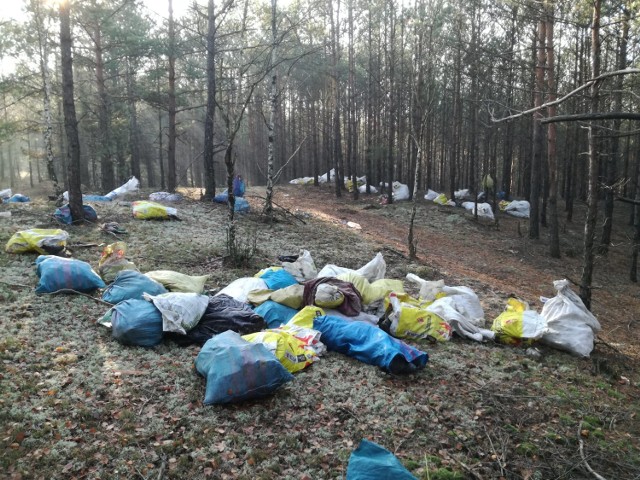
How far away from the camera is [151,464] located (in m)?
3.04

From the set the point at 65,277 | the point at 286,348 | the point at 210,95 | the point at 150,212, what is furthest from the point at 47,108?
the point at 286,348

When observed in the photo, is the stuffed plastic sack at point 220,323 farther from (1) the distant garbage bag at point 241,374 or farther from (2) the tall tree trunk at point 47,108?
(2) the tall tree trunk at point 47,108

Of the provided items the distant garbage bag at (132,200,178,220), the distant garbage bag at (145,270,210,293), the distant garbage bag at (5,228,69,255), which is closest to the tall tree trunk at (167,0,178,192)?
the distant garbage bag at (132,200,178,220)

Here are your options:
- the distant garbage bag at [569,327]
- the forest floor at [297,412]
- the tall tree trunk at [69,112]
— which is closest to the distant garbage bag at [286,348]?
the forest floor at [297,412]

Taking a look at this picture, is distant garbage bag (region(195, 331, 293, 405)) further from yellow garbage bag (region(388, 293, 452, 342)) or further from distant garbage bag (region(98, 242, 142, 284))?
distant garbage bag (region(98, 242, 142, 284))

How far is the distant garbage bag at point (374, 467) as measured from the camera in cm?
253

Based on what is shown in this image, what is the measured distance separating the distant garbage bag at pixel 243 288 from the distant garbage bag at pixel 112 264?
5.43ft

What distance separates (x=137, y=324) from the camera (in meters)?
4.57

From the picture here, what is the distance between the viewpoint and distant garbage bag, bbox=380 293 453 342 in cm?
538

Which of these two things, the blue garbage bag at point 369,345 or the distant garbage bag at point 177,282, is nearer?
the blue garbage bag at point 369,345

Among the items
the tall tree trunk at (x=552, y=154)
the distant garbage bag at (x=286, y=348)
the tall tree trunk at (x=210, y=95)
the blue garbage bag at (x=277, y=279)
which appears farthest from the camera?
the tall tree trunk at (x=210, y=95)

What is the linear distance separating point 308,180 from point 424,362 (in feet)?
70.3

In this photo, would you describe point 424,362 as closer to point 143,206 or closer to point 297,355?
point 297,355

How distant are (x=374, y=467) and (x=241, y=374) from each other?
1514 mm
